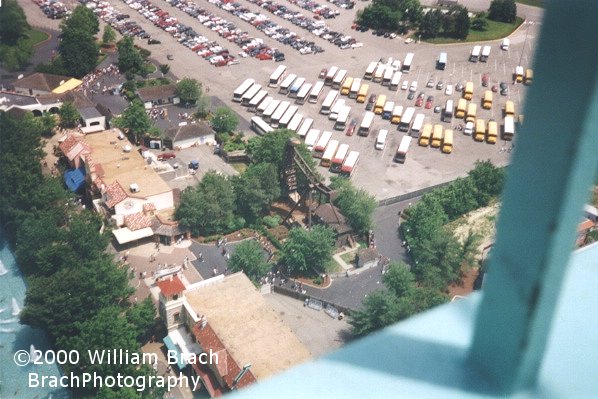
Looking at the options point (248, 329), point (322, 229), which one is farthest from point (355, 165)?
point (248, 329)

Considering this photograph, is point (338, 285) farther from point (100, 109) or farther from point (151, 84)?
point (151, 84)

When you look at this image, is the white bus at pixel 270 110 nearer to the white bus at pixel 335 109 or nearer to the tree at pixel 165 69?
the white bus at pixel 335 109

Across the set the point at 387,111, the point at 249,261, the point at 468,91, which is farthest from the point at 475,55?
the point at 249,261

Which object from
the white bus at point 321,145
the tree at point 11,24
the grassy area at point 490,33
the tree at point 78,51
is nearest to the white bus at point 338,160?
the white bus at point 321,145

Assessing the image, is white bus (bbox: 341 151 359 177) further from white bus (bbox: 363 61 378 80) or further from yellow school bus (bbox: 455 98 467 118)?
white bus (bbox: 363 61 378 80)

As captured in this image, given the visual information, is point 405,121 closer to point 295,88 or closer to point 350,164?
point 350,164
